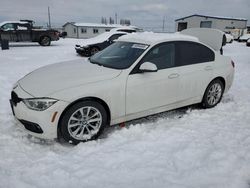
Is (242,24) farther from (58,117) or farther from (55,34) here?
(58,117)

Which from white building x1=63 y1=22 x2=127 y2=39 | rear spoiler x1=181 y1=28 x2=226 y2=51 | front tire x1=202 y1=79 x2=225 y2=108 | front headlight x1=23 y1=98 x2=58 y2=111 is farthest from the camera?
white building x1=63 y1=22 x2=127 y2=39

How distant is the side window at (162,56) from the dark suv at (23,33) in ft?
51.4

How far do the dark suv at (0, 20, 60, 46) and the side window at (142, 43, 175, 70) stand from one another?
15.7m

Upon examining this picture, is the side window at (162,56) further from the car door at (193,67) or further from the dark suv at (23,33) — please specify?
the dark suv at (23,33)

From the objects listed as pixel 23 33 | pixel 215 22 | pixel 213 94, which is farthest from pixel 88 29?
pixel 213 94

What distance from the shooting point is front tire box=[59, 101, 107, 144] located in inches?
135

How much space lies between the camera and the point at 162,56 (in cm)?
431

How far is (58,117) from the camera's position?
3336mm

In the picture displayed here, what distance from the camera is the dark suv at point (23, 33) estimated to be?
55.8 ft

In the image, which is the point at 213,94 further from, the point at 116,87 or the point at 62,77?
the point at 62,77

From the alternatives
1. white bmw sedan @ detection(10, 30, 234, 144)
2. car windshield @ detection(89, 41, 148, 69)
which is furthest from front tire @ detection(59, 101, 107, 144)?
car windshield @ detection(89, 41, 148, 69)

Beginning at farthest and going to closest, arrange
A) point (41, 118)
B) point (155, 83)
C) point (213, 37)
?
1. point (213, 37)
2. point (155, 83)
3. point (41, 118)

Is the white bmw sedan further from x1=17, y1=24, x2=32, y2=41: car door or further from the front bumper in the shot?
x1=17, y1=24, x2=32, y2=41: car door

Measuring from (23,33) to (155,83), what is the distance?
53.0 ft
